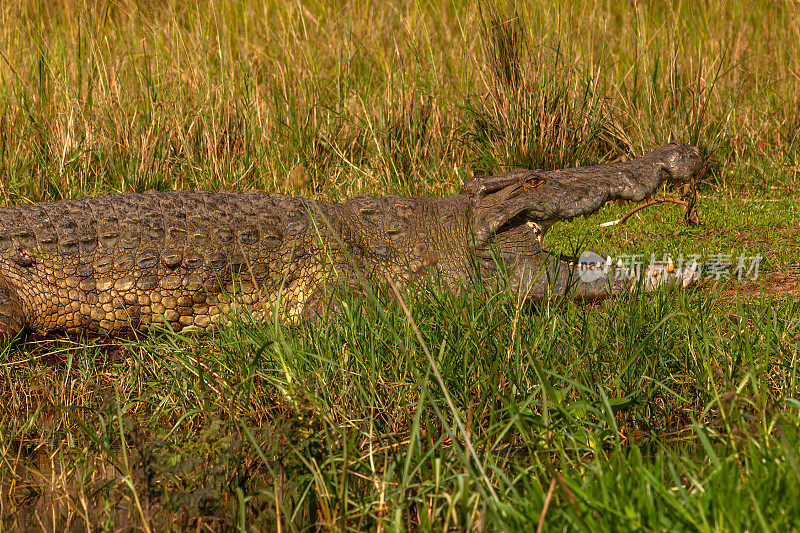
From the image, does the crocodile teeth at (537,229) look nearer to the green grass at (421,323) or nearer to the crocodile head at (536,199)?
the crocodile head at (536,199)

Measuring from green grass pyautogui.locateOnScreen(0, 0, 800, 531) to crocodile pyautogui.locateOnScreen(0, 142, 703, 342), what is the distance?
210 mm

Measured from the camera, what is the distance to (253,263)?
418cm

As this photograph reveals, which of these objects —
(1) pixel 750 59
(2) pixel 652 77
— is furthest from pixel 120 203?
(1) pixel 750 59

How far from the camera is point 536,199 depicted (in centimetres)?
436

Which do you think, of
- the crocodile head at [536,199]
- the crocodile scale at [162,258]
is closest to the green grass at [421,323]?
the crocodile scale at [162,258]

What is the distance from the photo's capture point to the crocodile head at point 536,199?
14.3ft

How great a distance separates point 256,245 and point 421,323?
1.48m

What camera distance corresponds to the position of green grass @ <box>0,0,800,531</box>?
230 centimetres

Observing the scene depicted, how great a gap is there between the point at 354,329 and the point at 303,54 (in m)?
4.37

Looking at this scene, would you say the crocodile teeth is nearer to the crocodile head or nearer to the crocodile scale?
the crocodile head

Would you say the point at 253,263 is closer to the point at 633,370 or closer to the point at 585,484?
the point at 633,370

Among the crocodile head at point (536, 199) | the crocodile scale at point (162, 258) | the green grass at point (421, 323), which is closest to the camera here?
the green grass at point (421, 323)

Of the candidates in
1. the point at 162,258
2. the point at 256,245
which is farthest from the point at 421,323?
the point at 162,258

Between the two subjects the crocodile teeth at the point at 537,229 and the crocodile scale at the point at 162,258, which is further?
the crocodile teeth at the point at 537,229
